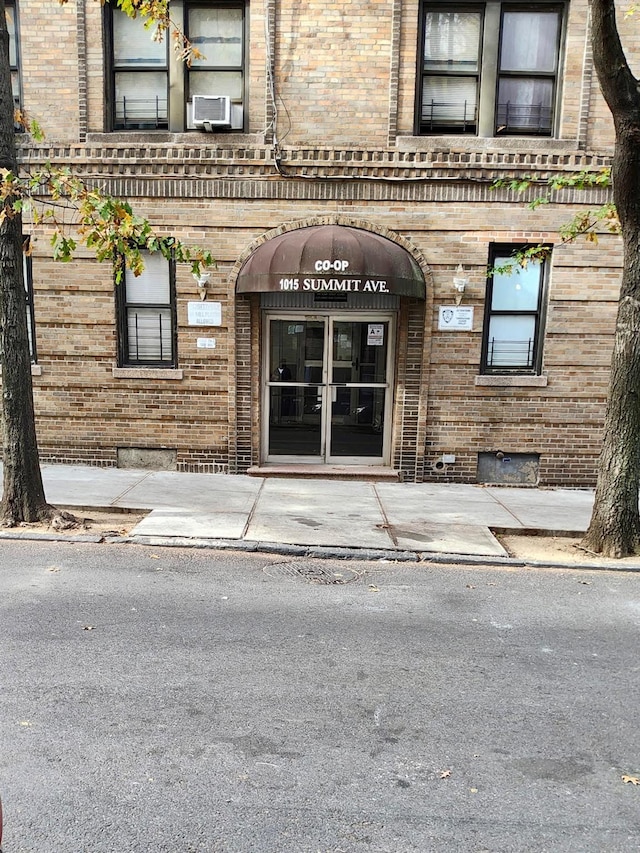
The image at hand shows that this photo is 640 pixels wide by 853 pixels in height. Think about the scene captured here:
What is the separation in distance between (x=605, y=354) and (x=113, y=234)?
7292 mm

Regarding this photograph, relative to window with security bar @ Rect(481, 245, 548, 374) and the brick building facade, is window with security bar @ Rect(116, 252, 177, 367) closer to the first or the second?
the brick building facade

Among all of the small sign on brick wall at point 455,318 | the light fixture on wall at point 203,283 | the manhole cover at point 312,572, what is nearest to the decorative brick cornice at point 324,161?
the light fixture on wall at point 203,283

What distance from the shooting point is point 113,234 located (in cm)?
565

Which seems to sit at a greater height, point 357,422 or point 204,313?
point 204,313

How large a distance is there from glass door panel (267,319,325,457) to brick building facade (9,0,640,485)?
5 centimetres

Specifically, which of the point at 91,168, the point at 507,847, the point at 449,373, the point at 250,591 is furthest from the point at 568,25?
the point at 507,847

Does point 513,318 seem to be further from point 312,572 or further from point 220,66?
point 220,66

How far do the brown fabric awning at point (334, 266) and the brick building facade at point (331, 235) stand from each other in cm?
3

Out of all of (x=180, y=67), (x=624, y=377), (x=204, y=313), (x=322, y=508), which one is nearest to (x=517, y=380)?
(x=624, y=377)

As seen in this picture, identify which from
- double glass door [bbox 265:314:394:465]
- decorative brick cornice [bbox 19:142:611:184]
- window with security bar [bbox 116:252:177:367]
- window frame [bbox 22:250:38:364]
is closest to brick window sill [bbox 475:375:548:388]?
double glass door [bbox 265:314:394:465]

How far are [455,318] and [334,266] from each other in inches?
83.8

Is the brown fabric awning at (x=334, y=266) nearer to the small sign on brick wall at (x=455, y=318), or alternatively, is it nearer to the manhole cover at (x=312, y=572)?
the small sign on brick wall at (x=455, y=318)

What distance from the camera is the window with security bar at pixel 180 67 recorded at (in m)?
8.88

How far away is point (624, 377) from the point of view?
642 centimetres
